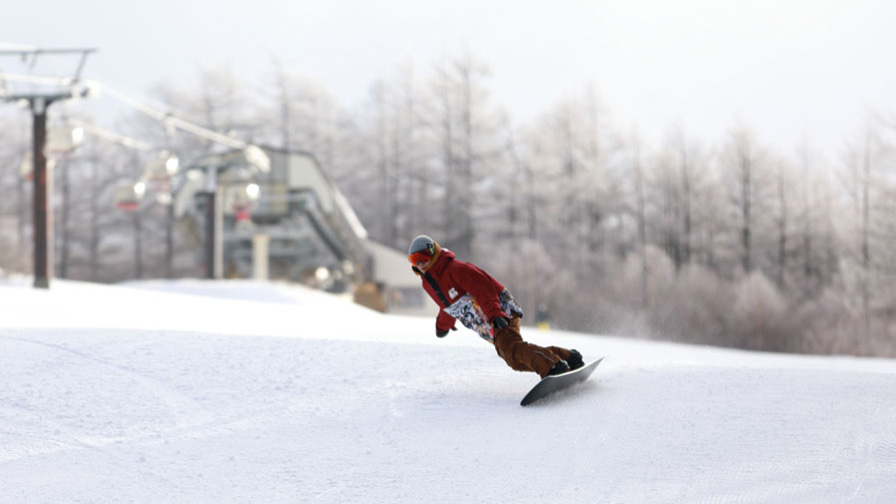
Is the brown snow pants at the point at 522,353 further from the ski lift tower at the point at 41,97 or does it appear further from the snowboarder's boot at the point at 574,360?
the ski lift tower at the point at 41,97

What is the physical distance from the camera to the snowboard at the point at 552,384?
644 centimetres

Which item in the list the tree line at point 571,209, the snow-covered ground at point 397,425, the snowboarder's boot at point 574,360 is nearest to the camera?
the snow-covered ground at point 397,425

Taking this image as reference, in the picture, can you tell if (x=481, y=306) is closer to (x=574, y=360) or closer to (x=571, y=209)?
(x=574, y=360)

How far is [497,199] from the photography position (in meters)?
50.4

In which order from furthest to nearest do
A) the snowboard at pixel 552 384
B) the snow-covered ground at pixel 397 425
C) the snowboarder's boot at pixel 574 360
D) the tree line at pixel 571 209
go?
the tree line at pixel 571 209 → the snowboarder's boot at pixel 574 360 → the snowboard at pixel 552 384 → the snow-covered ground at pixel 397 425

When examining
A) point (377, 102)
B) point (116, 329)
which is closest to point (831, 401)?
point (116, 329)

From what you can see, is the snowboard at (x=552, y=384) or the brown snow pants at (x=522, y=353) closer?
the snowboard at (x=552, y=384)

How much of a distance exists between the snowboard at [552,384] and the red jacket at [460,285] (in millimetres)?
589

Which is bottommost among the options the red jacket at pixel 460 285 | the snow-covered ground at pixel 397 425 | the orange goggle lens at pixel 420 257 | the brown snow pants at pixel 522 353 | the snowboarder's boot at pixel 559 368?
the snow-covered ground at pixel 397 425

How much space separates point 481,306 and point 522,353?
476mm

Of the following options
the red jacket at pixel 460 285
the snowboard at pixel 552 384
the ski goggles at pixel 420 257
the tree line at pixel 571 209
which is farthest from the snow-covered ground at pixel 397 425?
the tree line at pixel 571 209

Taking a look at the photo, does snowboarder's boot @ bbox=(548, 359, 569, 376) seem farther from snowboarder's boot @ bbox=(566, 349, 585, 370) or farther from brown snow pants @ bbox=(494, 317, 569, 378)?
snowboarder's boot @ bbox=(566, 349, 585, 370)

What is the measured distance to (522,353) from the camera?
21.9ft

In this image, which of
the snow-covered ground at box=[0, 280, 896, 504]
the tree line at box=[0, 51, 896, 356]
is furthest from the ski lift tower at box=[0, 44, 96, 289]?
the tree line at box=[0, 51, 896, 356]
